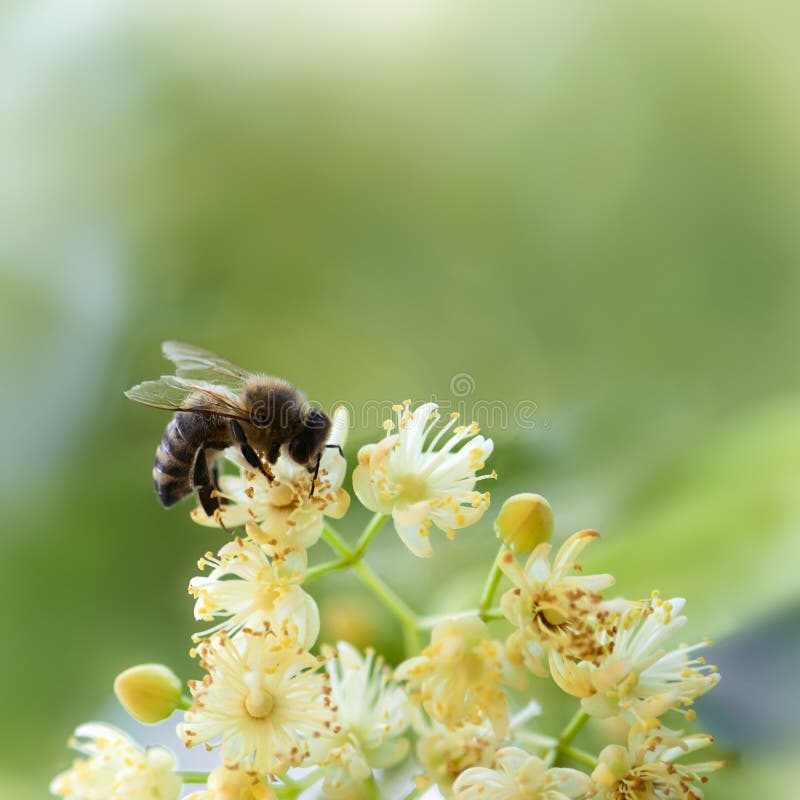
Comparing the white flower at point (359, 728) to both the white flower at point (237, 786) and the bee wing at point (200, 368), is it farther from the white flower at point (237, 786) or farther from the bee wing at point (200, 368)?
the bee wing at point (200, 368)

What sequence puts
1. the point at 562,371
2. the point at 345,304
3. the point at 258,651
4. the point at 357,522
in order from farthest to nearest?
1. the point at 345,304
2. the point at 562,371
3. the point at 357,522
4. the point at 258,651

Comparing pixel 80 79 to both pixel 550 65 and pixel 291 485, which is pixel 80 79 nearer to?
pixel 550 65

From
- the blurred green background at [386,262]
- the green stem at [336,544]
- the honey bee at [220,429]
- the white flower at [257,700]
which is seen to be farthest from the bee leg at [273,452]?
the blurred green background at [386,262]

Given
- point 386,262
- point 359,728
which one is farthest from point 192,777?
point 386,262

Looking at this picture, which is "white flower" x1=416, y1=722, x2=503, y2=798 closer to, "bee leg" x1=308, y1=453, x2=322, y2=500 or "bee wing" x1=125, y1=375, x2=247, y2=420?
"bee leg" x1=308, y1=453, x2=322, y2=500

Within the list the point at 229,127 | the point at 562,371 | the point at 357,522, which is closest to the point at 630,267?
the point at 562,371

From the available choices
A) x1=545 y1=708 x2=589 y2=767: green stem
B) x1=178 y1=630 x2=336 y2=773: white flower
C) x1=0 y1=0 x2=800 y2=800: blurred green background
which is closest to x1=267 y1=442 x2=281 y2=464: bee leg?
x1=178 y1=630 x2=336 y2=773: white flower
